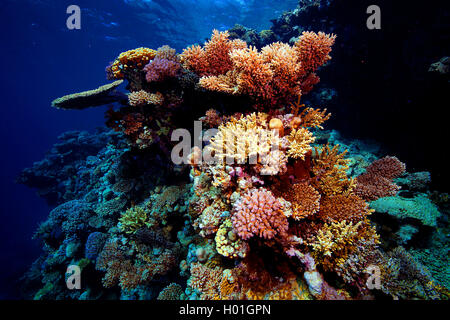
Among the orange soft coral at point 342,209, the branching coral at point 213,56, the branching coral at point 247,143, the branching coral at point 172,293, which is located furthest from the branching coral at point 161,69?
the branching coral at point 172,293

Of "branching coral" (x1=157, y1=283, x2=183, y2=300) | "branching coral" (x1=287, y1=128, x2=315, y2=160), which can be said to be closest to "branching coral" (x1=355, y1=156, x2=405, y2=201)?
"branching coral" (x1=287, y1=128, x2=315, y2=160)

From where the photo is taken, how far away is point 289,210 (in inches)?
103

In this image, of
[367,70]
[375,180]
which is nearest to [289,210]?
[375,180]

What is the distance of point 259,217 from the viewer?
93.7 inches

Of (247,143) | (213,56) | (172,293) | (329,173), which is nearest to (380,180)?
(329,173)

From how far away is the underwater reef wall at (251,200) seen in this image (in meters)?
2.55

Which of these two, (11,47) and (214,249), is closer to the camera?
(214,249)

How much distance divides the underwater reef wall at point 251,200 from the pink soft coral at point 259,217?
2cm

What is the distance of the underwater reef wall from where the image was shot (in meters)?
2.55

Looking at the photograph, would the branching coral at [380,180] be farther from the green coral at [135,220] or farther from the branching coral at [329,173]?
the green coral at [135,220]

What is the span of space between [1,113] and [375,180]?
161839 mm

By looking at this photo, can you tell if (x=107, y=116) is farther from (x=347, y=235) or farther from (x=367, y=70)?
(x=367, y=70)

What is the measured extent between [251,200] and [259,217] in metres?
0.25

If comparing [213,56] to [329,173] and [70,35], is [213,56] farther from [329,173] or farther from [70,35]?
[70,35]
